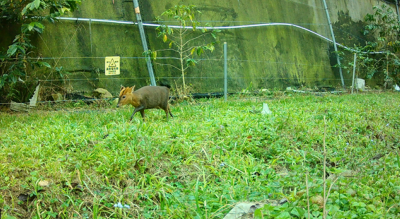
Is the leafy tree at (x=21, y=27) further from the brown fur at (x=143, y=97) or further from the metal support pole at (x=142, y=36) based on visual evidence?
the metal support pole at (x=142, y=36)

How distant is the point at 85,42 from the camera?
23.2 feet

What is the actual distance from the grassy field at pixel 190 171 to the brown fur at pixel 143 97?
0.89m

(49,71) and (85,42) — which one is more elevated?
(85,42)

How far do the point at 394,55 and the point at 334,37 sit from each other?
2.71m

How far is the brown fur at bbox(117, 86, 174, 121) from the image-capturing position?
5.05 meters

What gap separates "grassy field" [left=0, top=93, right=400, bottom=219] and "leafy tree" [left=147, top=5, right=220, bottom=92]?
344 centimetres

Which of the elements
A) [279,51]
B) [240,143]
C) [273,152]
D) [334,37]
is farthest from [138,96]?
[334,37]

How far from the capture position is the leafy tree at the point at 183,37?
7270mm

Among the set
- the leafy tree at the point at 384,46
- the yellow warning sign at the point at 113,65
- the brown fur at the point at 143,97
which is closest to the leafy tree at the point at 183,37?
the yellow warning sign at the point at 113,65

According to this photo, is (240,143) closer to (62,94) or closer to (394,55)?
(62,94)

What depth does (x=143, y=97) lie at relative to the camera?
16.8 ft

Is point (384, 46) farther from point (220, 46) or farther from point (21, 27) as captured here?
point (21, 27)

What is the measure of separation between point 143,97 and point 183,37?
3682 millimetres

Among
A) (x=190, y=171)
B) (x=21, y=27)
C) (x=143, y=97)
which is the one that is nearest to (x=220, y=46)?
(x=143, y=97)
